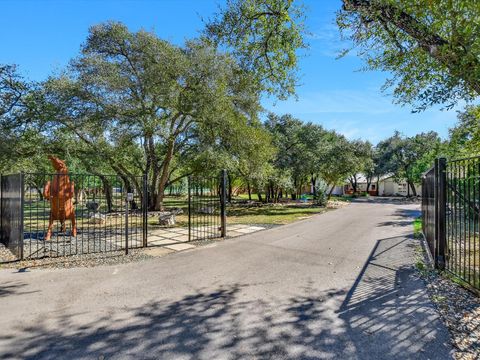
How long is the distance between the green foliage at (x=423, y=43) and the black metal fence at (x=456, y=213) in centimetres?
106

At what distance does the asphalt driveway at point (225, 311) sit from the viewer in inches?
109

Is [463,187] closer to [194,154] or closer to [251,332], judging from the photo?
[251,332]

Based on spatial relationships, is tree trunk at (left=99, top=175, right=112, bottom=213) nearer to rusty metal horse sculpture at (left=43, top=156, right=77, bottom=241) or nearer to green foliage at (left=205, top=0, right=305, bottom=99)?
rusty metal horse sculpture at (left=43, top=156, right=77, bottom=241)

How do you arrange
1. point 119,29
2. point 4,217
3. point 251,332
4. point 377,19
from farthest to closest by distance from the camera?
point 119,29 → point 4,217 → point 377,19 → point 251,332

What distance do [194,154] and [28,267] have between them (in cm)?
1033

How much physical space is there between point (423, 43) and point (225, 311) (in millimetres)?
4295

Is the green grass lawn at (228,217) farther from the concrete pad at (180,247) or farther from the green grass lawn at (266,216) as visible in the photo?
the concrete pad at (180,247)

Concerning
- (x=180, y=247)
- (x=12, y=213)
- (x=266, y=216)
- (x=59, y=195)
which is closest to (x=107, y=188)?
(x=59, y=195)

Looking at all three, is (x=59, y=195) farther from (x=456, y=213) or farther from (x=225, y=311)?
(x=456, y=213)

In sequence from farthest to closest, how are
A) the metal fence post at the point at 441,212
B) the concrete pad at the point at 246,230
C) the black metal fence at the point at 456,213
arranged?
1. the concrete pad at the point at 246,230
2. the metal fence post at the point at 441,212
3. the black metal fence at the point at 456,213

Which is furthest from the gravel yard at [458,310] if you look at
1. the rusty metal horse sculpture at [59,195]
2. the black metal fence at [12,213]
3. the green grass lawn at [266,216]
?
the rusty metal horse sculpture at [59,195]

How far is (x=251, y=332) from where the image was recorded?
3.07 metres

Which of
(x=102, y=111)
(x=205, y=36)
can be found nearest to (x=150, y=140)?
(x=102, y=111)

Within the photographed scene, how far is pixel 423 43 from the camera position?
3824 millimetres
